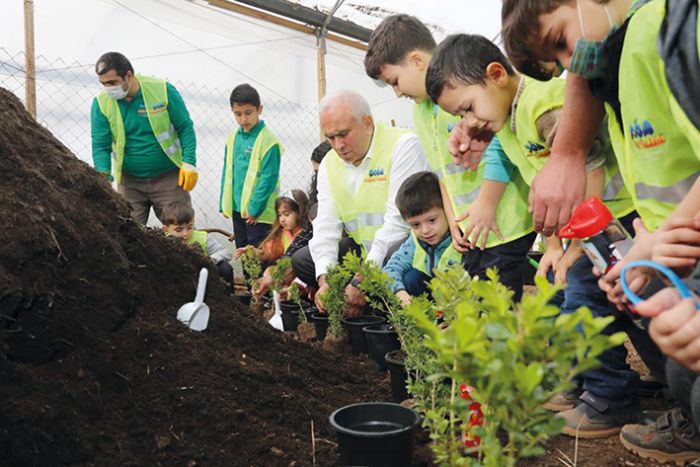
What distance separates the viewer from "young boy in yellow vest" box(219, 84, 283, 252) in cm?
638

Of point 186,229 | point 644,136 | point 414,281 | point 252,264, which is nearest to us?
point 644,136

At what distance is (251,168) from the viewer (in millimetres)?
6574

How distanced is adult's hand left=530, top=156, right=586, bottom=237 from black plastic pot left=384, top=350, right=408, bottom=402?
91 cm

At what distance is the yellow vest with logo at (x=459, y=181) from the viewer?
287cm

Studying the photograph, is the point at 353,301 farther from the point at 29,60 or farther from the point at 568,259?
the point at 29,60

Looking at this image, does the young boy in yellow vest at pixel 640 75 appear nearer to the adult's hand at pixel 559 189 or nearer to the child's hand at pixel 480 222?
the adult's hand at pixel 559 189

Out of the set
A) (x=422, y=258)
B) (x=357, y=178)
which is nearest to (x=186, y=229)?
(x=357, y=178)

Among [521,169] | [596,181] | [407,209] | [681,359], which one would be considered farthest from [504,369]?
[407,209]

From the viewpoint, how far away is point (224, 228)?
27.0ft

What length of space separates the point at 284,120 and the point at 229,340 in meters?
6.83

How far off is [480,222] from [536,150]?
0.45m

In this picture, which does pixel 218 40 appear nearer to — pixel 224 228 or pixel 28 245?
pixel 224 228

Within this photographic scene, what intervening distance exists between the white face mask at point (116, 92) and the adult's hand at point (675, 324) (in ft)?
18.2

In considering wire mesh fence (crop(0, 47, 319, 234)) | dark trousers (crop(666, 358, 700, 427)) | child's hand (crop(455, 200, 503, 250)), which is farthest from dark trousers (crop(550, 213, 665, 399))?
wire mesh fence (crop(0, 47, 319, 234))
